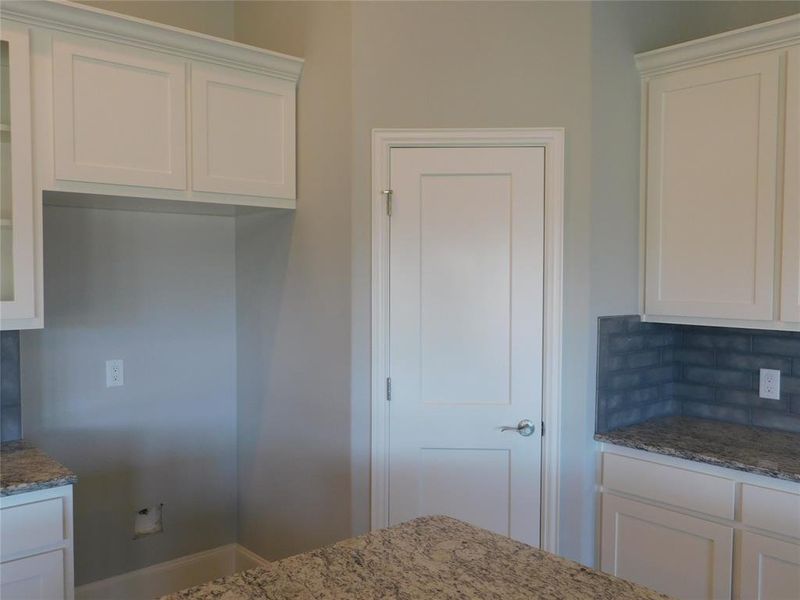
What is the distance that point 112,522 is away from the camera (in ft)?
9.48

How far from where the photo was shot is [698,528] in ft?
7.65

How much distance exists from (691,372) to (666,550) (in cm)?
84

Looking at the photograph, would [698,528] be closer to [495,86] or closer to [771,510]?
[771,510]

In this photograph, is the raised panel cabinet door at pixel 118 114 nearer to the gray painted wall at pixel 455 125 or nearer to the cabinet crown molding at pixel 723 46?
the gray painted wall at pixel 455 125

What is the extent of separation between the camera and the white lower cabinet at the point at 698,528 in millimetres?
2152

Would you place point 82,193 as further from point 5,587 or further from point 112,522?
point 112,522

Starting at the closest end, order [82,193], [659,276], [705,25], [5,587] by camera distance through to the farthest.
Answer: [5,587] → [82,193] → [659,276] → [705,25]

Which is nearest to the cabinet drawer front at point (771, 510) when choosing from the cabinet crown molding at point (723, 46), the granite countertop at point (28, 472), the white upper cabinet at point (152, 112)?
the cabinet crown molding at point (723, 46)

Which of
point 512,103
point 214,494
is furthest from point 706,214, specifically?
point 214,494

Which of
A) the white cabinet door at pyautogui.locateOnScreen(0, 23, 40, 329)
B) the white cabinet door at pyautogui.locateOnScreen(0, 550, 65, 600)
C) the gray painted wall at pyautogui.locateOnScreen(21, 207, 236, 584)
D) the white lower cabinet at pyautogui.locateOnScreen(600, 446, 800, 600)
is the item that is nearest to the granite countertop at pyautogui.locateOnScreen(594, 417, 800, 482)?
the white lower cabinet at pyautogui.locateOnScreen(600, 446, 800, 600)

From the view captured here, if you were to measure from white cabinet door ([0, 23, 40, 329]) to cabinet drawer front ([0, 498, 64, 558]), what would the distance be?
574 mm

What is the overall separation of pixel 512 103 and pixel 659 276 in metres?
0.90

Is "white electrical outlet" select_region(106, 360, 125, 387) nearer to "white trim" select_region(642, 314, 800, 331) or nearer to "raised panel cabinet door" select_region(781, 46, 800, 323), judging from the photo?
"white trim" select_region(642, 314, 800, 331)

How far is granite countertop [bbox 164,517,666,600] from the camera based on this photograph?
125 centimetres
